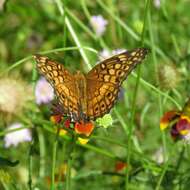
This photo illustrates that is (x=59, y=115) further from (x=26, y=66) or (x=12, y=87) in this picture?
(x=26, y=66)

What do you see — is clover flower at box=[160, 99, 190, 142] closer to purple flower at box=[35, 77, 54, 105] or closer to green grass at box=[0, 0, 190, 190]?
green grass at box=[0, 0, 190, 190]

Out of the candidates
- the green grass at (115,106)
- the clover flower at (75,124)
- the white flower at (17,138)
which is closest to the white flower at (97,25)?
the green grass at (115,106)

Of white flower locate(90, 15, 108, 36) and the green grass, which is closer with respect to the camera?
the green grass

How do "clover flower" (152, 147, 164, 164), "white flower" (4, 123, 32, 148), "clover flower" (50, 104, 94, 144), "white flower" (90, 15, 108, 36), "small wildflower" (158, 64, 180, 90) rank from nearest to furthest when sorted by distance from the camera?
"clover flower" (50, 104, 94, 144) < "small wildflower" (158, 64, 180, 90) < "clover flower" (152, 147, 164, 164) < "white flower" (4, 123, 32, 148) < "white flower" (90, 15, 108, 36)

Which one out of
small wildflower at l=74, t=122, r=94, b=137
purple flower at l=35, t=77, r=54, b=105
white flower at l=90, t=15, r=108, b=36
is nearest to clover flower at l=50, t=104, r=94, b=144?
small wildflower at l=74, t=122, r=94, b=137

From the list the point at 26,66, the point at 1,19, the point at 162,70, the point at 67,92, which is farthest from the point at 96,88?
the point at 1,19

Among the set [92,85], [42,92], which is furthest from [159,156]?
[92,85]
